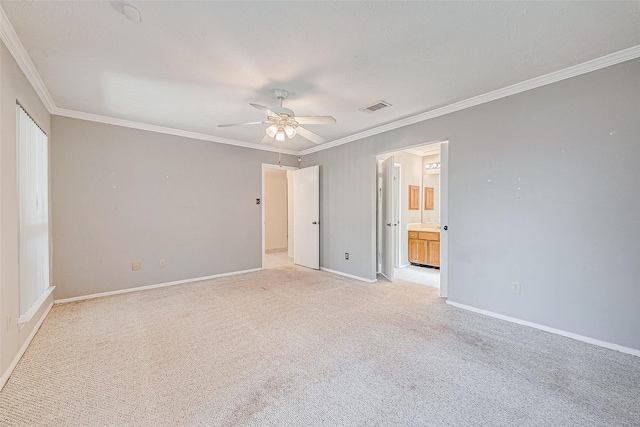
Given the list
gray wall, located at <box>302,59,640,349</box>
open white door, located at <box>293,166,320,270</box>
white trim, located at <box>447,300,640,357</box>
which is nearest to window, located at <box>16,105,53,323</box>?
open white door, located at <box>293,166,320,270</box>

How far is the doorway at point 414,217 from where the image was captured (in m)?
4.55

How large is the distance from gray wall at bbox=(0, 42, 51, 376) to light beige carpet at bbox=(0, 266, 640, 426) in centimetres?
26

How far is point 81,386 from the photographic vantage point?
185 centimetres

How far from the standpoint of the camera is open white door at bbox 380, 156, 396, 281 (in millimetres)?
4566

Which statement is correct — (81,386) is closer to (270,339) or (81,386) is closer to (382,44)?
(270,339)

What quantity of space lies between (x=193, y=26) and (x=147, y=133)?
9.27 feet

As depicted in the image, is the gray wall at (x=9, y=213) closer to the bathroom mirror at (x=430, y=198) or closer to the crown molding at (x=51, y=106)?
the crown molding at (x=51, y=106)

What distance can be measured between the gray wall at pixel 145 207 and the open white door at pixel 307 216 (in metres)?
0.91

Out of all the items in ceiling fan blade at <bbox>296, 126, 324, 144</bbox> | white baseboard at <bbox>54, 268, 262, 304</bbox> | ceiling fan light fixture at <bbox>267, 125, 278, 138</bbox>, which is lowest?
Result: white baseboard at <bbox>54, 268, 262, 304</bbox>

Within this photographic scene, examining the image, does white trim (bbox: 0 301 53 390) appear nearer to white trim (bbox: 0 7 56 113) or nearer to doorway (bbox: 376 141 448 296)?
white trim (bbox: 0 7 56 113)

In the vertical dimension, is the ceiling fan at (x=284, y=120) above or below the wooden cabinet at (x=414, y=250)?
above

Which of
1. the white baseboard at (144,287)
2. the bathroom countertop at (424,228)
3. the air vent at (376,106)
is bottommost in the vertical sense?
the white baseboard at (144,287)

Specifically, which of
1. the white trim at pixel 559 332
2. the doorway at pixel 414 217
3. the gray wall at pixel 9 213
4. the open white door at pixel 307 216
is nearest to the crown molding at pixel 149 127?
the open white door at pixel 307 216

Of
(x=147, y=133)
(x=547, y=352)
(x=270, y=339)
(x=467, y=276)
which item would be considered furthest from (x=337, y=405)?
(x=147, y=133)
